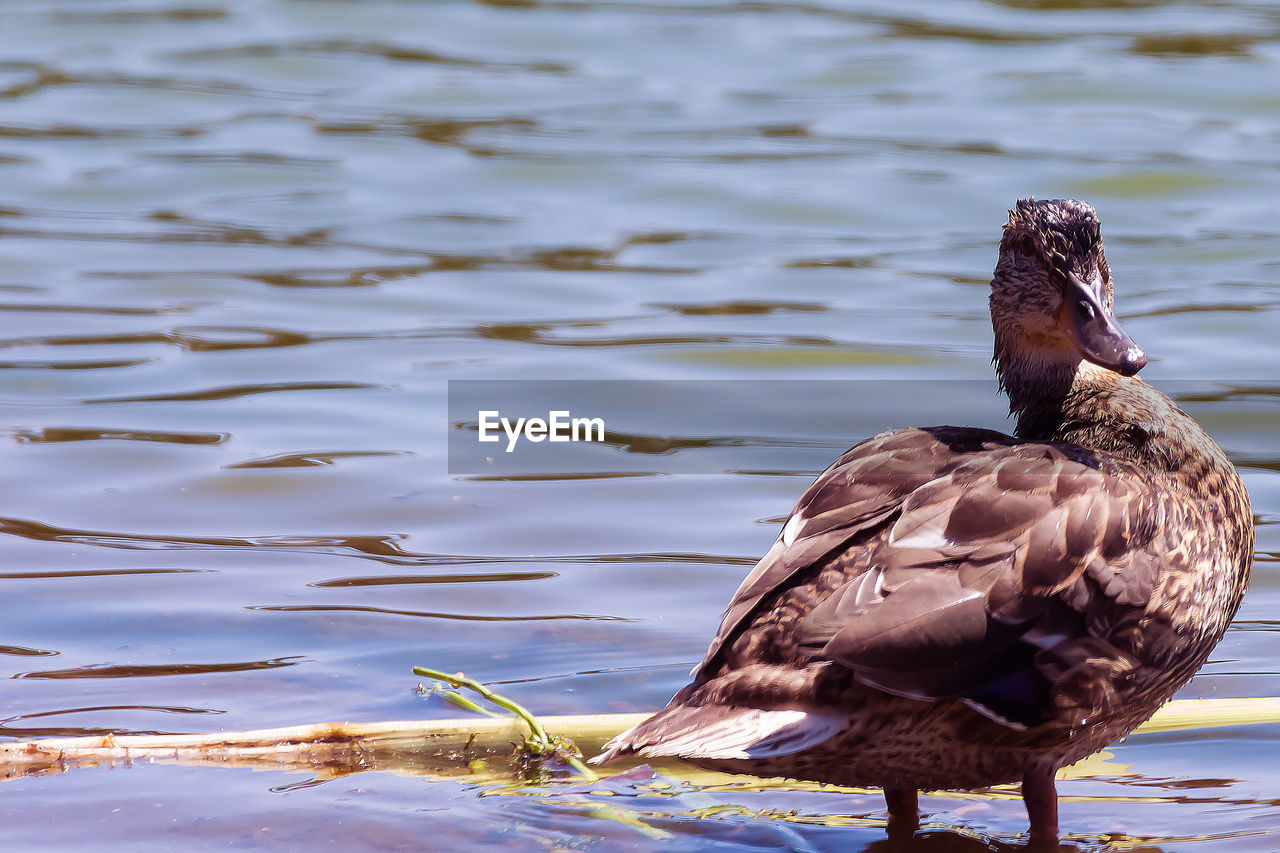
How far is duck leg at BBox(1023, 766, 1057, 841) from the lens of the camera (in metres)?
3.64

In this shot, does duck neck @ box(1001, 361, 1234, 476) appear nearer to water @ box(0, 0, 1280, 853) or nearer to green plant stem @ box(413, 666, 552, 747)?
water @ box(0, 0, 1280, 853)

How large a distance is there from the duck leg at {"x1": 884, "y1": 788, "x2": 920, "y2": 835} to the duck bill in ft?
3.51

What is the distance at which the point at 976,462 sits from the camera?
365 centimetres

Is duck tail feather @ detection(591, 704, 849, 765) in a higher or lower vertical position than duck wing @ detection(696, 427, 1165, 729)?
lower

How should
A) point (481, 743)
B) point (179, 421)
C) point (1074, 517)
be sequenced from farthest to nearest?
1. point (179, 421)
2. point (481, 743)
3. point (1074, 517)

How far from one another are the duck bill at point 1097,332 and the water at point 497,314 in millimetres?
987

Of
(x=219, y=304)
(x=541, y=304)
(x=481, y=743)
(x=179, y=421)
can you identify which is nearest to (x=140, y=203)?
(x=219, y=304)

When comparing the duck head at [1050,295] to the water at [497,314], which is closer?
the duck head at [1050,295]

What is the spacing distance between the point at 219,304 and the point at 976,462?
19.3 ft

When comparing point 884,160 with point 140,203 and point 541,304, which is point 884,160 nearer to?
point 541,304

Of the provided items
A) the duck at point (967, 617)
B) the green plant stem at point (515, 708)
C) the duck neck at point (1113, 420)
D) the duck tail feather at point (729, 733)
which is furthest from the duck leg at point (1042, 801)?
the green plant stem at point (515, 708)

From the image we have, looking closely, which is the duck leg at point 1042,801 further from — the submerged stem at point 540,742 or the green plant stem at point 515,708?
the green plant stem at point 515,708

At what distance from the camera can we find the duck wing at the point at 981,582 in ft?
10.7

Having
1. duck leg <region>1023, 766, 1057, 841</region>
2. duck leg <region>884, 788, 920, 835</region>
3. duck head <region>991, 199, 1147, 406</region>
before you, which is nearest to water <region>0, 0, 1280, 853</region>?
duck leg <region>884, 788, 920, 835</region>
